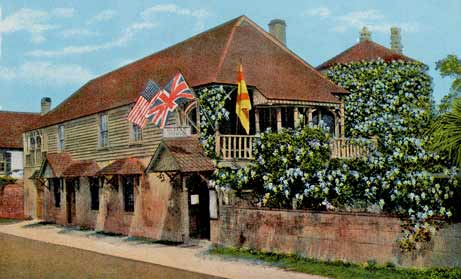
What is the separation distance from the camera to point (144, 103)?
21.2 m

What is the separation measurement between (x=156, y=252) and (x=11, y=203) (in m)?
22.1

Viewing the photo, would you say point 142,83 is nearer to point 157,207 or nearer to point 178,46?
point 178,46

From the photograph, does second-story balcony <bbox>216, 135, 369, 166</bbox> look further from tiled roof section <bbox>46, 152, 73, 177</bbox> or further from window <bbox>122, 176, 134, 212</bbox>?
tiled roof section <bbox>46, 152, 73, 177</bbox>

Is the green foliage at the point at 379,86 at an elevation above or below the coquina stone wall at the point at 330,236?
above

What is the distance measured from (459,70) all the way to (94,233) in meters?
18.0

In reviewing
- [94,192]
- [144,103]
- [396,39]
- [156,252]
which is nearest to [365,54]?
[396,39]

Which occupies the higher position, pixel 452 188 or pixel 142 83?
pixel 142 83

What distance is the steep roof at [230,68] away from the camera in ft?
76.0

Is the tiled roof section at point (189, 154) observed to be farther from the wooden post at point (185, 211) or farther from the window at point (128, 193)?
the window at point (128, 193)

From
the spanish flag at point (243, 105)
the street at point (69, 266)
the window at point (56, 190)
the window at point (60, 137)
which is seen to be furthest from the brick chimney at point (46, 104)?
the spanish flag at point (243, 105)

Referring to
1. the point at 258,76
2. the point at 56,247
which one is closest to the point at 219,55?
the point at 258,76

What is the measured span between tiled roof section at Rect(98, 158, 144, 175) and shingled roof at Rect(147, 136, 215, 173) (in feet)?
11.0

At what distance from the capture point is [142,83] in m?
27.3

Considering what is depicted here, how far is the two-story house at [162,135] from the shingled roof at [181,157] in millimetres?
34
